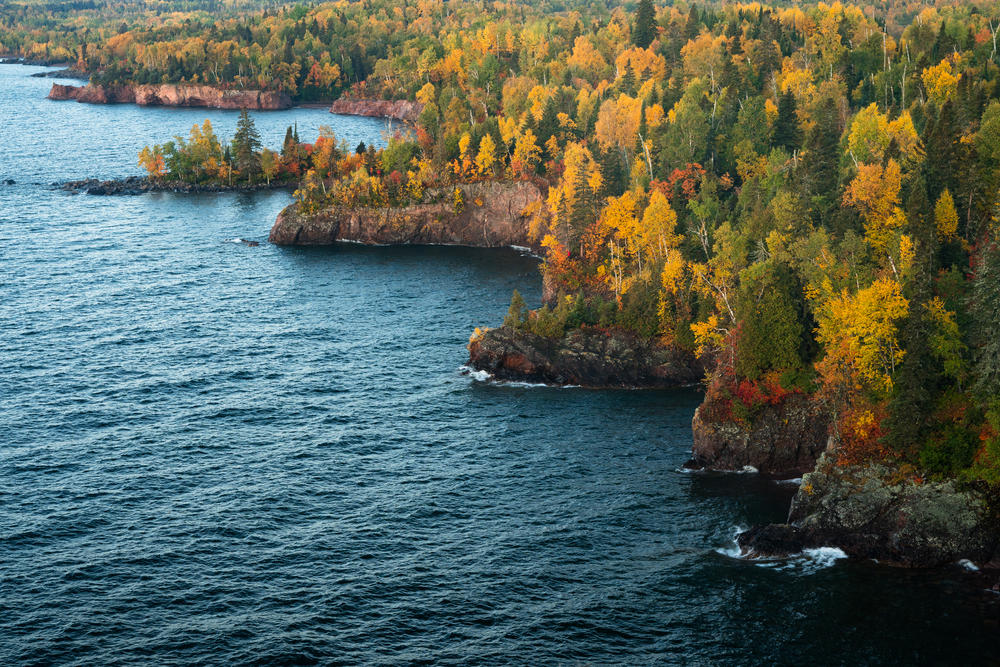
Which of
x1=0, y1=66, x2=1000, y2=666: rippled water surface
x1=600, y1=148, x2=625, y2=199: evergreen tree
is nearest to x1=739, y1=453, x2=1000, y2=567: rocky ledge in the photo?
x1=0, y1=66, x2=1000, y2=666: rippled water surface

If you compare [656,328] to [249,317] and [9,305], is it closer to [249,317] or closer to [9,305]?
[249,317]

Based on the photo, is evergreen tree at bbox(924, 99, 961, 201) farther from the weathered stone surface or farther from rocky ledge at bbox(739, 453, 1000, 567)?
rocky ledge at bbox(739, 453, 1000, 567)

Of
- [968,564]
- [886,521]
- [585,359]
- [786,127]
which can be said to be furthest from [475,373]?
[786,127]

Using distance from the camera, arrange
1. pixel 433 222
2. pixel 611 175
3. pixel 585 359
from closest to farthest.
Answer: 1. pixel 585 359
2. pixel 611 175
3. pixel 433 222

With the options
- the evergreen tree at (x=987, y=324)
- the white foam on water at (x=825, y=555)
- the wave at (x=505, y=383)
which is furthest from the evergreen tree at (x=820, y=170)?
the white foam on water at (x=825, y=555)

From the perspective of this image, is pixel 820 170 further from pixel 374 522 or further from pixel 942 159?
pixel 374 522
